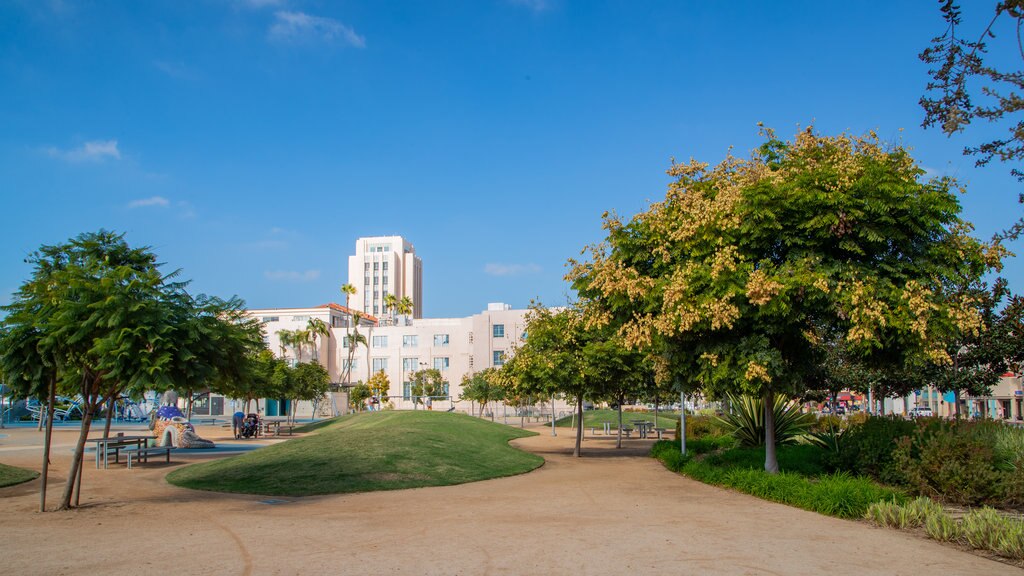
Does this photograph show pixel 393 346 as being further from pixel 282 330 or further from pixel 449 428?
pixel 449 428

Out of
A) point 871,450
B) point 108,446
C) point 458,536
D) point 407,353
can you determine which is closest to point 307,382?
point 108,446

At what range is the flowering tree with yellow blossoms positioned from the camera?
12391 millimetres

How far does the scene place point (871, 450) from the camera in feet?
47.9

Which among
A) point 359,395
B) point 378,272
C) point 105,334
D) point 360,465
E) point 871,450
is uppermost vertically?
point 378,272

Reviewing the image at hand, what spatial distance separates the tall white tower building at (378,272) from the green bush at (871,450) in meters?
136

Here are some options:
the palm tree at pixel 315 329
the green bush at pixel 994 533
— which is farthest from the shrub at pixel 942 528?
the palm tree at pixel 315 329

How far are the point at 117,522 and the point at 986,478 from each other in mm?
14681

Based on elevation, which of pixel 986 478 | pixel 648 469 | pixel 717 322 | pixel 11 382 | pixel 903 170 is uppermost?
pixel 903 170

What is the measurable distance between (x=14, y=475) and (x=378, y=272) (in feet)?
440

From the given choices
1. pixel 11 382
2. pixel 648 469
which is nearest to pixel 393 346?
pixel 648 469

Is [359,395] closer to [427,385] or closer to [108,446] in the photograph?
[427,385]

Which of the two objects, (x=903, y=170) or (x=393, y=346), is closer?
(x=903, y=170)

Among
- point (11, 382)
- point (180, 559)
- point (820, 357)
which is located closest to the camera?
point (180, 559)

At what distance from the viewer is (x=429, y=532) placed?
10242mm
